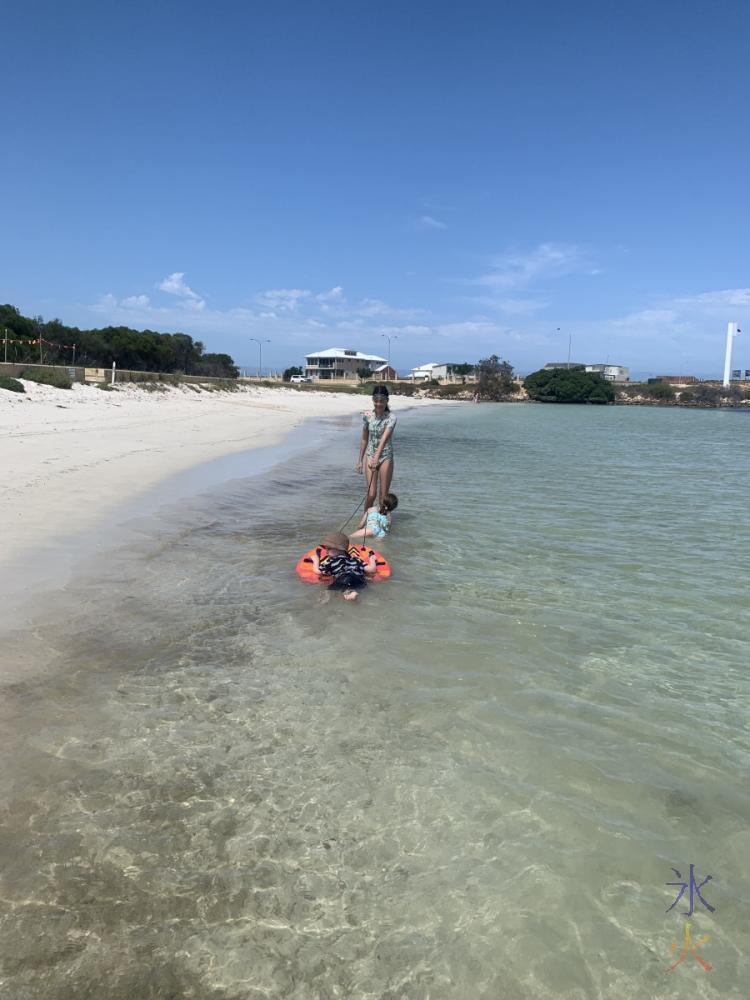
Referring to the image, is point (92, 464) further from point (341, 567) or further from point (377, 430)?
point (341, 567)

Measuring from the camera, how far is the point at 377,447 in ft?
31.6

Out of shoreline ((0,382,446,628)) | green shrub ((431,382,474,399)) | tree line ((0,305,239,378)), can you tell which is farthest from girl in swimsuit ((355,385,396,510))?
green shrub ((431,382,474,399))

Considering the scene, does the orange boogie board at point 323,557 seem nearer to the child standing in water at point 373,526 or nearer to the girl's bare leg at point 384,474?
the child standing in water at point 373,526

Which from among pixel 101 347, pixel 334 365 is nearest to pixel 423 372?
pixel 334 365

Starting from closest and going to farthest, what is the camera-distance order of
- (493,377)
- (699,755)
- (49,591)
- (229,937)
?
1. (229,937)
2. (699,755)
3. (49,591)
4. (493,377)

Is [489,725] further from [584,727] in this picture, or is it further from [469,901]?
[469,901]

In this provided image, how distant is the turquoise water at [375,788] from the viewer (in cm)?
253

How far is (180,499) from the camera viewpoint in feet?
38.0

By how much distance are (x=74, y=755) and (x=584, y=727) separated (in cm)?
316

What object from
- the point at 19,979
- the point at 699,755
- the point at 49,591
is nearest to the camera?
the point at 19,979

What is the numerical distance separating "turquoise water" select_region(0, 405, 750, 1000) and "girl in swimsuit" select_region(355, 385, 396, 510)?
274cm

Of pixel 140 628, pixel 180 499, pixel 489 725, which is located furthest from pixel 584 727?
pixel 180 499

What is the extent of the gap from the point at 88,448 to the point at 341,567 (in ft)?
38.8

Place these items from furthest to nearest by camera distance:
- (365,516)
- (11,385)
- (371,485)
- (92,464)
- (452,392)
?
(452,392) < (11,385) < (92,464) < (371,485) < (365,516)
